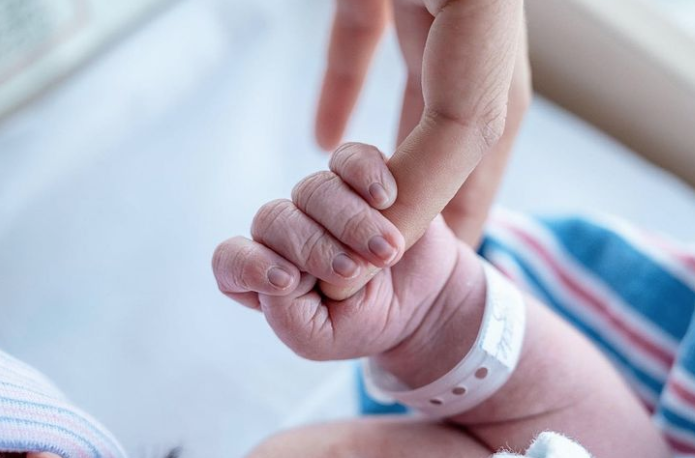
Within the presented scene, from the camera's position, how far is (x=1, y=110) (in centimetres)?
104

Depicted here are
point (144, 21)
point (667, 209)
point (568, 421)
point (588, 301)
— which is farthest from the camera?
point (144, 21)

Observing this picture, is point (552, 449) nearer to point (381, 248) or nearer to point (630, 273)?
point (381, 248)

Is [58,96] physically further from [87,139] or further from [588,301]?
[588,301]

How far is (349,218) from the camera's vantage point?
20.3 inches

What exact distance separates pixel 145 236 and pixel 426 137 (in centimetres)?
55

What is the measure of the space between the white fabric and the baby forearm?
10cm

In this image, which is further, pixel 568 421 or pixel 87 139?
pixel 87 139

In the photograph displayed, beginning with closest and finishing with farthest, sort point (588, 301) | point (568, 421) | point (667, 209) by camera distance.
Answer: point (568, 421), point (588, 301), point (667, 209)

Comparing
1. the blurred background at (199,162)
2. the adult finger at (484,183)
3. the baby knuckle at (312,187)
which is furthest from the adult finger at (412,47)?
the blurred background at (199,162)

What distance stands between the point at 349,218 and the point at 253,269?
62 mm

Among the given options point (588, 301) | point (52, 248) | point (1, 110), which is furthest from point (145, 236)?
point (588, 301)

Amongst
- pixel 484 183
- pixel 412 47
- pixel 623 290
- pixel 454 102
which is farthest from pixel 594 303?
pixel 454 102

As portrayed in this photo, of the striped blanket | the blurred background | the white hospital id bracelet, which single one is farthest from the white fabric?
the blurred background

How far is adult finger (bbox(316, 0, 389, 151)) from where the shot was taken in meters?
0.81
